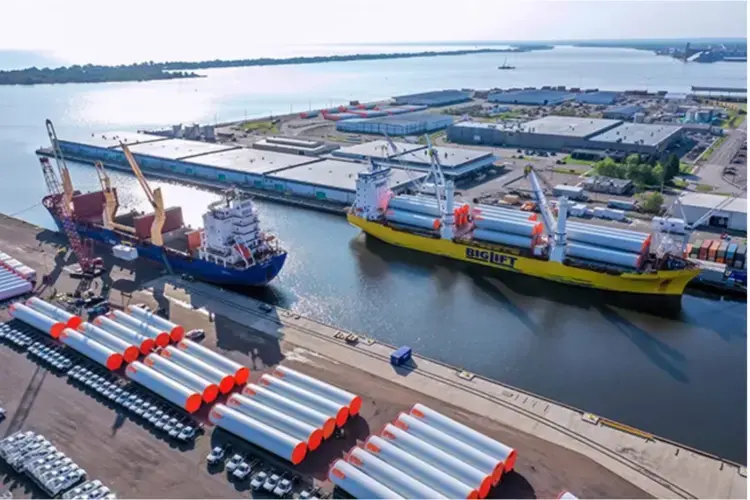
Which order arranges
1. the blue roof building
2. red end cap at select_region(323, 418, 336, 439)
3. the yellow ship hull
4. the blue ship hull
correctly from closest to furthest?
1. red end cap at select_region(323, 418, 336, 439)
2. the blue ship hull
3. the yellow ship hull
4. the blue roof building

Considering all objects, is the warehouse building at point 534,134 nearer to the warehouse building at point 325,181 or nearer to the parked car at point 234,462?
the warehouse building at point 325,181

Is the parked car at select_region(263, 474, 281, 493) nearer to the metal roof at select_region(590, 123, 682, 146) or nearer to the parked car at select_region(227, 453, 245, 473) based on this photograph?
the parked car at select_region(227, 453, 245, 473)

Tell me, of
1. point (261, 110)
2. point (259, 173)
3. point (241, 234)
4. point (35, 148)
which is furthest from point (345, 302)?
point (261, 110)

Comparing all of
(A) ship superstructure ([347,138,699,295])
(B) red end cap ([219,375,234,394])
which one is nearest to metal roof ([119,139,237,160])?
(A) ship superstructure ([347,138,699,295])

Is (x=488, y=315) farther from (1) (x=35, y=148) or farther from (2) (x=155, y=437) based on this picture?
(1) (x=35, y=148)

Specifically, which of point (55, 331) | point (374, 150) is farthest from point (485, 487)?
point (374, 150)

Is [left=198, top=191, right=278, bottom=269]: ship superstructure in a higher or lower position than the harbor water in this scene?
higher

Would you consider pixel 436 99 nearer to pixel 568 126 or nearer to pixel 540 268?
pixel 568 126
